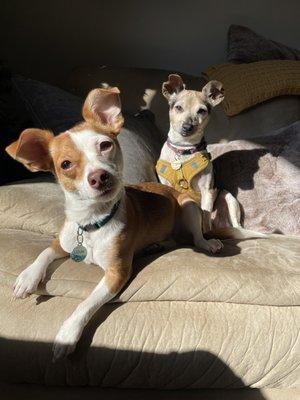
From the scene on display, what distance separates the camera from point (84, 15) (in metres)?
3.35

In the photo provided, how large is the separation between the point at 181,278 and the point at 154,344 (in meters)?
0.23

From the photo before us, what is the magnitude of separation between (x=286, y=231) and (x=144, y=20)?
7.06 ft

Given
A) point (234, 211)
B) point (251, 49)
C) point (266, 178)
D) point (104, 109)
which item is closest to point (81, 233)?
point (104, 109)

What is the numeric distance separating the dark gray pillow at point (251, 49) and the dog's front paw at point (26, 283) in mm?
2471

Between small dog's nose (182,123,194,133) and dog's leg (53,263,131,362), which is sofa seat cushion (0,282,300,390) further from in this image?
small dog's nose (182,123,194,133)

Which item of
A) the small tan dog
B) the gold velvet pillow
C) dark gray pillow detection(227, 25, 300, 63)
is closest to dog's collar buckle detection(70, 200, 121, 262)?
the small tan dog

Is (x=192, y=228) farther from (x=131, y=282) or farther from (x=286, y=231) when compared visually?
(x=286, y=231)

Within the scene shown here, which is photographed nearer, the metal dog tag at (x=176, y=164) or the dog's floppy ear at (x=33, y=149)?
the dog's floppy ear at (x=33, y=149)

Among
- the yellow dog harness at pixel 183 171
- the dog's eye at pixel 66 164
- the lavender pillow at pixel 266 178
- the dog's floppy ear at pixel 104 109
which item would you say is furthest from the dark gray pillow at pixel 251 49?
the dog's eye at pixel 66 164

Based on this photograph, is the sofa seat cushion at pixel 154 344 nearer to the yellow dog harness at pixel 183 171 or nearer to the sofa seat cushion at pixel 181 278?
the sofa seat cushion at pixel 181 278

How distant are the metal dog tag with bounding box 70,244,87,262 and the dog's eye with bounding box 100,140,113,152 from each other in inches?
14.2

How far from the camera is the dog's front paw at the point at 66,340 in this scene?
1.36 meters

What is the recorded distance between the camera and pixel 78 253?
155cm

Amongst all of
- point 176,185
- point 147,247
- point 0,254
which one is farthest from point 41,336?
point 176,185
